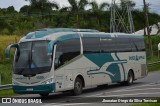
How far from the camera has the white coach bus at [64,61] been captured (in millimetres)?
19453

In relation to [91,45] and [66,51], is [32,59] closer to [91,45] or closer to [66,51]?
[66,51]

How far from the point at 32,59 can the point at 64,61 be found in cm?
150

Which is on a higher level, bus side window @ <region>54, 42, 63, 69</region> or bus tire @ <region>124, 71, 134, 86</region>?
bus side window @ <region>54, 42, 63, 69</region>

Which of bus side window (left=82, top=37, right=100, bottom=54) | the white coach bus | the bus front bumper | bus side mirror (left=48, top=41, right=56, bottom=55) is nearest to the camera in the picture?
bus side mirror (left=48, top=41, right=56, bottom=55)

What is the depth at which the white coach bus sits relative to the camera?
63.8ft

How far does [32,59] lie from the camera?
64.5 feet

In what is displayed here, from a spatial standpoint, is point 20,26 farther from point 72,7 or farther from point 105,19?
point 105,19

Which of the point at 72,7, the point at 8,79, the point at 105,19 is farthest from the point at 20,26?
the point at 8,79

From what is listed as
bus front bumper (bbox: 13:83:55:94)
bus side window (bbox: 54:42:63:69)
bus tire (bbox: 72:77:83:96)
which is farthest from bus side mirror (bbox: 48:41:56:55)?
→ bus tire (bbox: 72:77:83:96)

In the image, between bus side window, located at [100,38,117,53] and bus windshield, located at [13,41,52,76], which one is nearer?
bus windshield, located at [13,41,52,76]

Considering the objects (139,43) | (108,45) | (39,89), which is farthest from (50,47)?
(139,43)

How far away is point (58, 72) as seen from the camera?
19734 millimetres

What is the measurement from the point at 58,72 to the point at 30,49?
1.61 m

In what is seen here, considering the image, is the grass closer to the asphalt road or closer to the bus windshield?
the asphalt road
